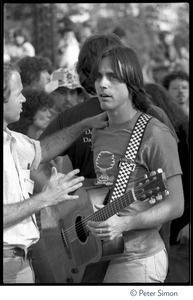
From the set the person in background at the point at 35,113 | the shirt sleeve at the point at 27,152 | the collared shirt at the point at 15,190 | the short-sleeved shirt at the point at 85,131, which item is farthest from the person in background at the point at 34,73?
the collared shirt at the point at 15,190

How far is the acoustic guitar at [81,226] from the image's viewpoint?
353cm

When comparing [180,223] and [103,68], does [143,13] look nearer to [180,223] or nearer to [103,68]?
[180,223]

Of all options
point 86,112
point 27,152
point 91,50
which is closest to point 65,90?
point 86,112

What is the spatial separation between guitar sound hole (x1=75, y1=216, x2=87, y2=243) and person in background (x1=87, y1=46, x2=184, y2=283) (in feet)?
0.45

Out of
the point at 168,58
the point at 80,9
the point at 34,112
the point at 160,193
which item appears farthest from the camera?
the point at 168,58

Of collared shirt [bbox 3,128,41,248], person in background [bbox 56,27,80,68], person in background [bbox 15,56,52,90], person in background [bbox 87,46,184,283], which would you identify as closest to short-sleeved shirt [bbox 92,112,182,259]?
person in background [bbox 87,46,184,283]

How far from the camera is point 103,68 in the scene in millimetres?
3854

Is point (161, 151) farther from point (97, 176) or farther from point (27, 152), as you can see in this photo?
point (27, 152)

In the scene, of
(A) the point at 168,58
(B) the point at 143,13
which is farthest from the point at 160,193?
(A) the point at 168,58

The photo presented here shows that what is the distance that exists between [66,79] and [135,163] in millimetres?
2379

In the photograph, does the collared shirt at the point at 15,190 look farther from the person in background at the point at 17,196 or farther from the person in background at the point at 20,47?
the person in background at the point at 20,47

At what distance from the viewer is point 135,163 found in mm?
3734

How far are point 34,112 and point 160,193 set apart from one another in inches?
76.3

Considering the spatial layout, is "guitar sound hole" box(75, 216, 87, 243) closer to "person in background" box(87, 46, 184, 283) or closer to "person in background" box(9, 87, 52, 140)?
"person in background" box(87, 46, 184, 283)
